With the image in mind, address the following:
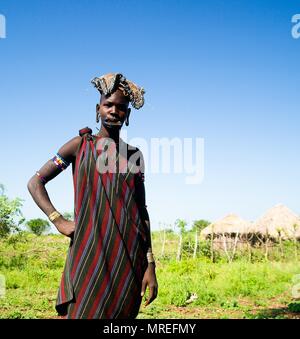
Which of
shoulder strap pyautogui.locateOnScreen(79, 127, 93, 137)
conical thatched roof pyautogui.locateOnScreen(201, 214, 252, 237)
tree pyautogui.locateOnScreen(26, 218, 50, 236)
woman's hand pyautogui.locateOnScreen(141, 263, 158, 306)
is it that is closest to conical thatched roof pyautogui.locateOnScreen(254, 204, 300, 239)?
conical thatched roof pyautogui.locateOnScreen(201, 214, 252, 237)

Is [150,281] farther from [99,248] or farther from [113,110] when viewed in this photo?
[113,110]

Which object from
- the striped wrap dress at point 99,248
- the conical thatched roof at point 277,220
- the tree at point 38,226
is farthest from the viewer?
the tree at point 38,226

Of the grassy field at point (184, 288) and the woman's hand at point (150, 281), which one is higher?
the woman's hand at point (150, 281)

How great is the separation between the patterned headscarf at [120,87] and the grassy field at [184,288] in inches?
188

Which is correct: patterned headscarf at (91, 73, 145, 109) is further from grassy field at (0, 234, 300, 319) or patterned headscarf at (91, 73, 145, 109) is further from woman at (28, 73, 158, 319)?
grassy field at (0, 234, 300, 319)

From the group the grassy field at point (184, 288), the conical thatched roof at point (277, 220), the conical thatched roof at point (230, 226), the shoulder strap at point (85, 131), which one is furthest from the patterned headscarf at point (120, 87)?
the conical thatched roof at point (277, 220)

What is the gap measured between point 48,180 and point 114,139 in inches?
16.9

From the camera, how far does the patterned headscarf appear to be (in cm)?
208

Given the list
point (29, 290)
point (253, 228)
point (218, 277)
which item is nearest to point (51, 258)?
point (29, 290)

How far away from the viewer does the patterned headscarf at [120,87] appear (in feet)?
6.84

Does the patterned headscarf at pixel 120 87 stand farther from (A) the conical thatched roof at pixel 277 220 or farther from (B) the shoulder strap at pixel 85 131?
(A) the conical thatched roof at pixel 277 220

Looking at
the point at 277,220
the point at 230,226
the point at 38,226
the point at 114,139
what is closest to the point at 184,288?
the point at 114,139

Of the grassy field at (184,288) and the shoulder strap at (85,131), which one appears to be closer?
the shoulder strap at (85,131)

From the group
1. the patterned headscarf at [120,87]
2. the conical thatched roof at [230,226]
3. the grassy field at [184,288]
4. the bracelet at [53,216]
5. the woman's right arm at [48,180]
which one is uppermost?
the patterned headscarf at [120,87]
